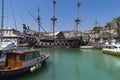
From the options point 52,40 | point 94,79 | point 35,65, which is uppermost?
point 52,40

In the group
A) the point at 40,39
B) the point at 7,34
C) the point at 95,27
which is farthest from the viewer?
the point at 7,34

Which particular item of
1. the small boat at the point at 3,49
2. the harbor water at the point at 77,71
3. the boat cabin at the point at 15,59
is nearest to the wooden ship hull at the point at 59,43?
the small boat at the point at 3,49

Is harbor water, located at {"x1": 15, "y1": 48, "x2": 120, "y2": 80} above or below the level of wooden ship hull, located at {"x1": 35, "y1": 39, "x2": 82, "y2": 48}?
below

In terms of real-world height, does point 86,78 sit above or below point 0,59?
below

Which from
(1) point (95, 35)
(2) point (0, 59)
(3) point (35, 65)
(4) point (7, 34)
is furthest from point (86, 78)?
(4) point (7, 34)

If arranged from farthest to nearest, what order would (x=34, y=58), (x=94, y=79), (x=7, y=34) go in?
(x=7, y=34) → (x=34, y=58) → (x=94, y=79)

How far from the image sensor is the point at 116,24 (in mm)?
72500

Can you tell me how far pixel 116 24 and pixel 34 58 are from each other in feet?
190

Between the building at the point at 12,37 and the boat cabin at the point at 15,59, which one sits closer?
the boat cabin at the point at 15,59

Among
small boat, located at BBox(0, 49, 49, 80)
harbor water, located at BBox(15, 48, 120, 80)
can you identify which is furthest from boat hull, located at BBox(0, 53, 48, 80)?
harbor water, located at BBox(15, 48, 120, 80)

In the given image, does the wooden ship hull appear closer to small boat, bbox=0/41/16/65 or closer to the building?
the building

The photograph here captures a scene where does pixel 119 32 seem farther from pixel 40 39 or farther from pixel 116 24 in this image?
pixel 40 39

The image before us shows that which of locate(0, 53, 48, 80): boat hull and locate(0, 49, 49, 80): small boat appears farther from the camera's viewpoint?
locate(0, 49, 49, 80): small boat

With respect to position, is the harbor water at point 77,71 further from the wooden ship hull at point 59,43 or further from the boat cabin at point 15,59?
the wooden ship hull at point 59,43
